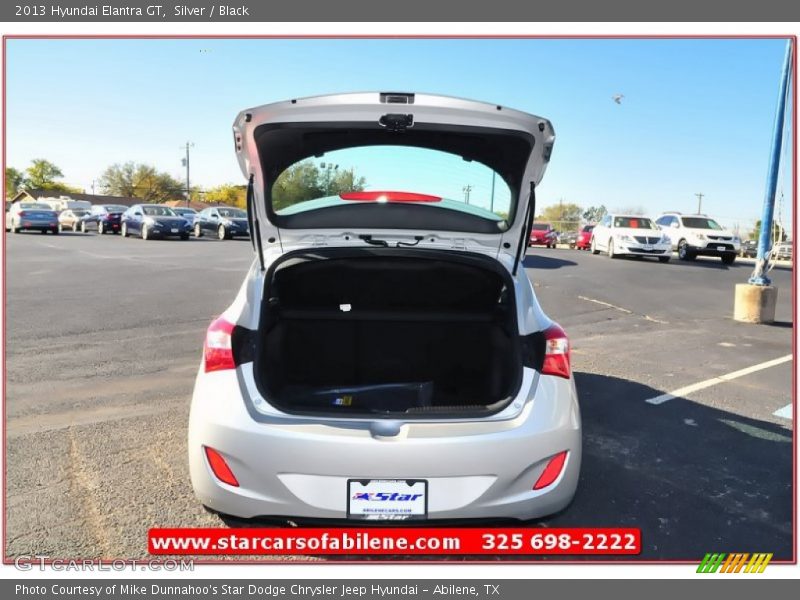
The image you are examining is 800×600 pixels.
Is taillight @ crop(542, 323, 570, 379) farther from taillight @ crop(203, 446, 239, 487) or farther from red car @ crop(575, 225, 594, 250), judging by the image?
red car @ crop(575, 225, 594, 250)

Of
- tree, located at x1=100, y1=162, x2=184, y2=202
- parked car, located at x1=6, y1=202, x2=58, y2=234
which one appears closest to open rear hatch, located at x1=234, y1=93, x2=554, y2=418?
parked car, located at x1=6, y1=202, x2=58, y2=234

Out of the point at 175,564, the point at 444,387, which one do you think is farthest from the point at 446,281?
the point at 175,564

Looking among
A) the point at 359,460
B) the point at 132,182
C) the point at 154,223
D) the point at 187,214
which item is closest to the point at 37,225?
the point at 187,214

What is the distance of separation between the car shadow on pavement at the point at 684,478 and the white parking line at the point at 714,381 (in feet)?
0.40

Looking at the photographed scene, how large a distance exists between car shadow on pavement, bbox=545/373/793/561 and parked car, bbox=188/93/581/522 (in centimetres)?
62

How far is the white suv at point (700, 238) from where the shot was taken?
1975cm

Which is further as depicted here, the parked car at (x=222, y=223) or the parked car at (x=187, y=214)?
the parked car at (x=222, y=223)

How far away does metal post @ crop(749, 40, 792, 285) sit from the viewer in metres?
8.81

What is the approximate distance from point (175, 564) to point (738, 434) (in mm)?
3835

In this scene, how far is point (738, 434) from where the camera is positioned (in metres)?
4.20

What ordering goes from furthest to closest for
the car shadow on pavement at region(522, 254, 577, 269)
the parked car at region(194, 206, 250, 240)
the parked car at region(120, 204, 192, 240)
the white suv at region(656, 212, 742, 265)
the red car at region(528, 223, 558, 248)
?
the red car at region(528, 223, 558, 248) → the parked car at region(194, 206, 250, 240) → the parked car at region(120, 204, 192, 240) → the white suv at region(656, 212, 742, 265) → the car shadow on pavement at region(522, 254, 577, 269)

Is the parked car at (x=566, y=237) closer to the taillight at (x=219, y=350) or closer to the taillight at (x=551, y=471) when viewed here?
the taillight at (x=551, y=471)

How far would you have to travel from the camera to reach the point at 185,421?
412 cm

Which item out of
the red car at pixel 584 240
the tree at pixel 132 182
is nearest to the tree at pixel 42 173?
the tree at pixel 132 182
